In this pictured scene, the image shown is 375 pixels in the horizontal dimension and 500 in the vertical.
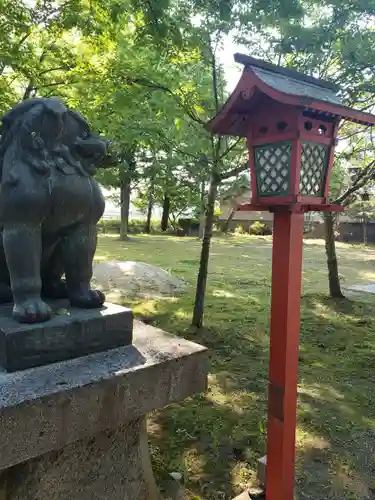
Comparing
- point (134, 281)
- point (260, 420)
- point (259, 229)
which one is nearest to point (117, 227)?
point (259, 229)

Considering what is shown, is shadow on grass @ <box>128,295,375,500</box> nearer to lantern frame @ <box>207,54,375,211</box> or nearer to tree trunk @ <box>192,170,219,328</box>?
tree trunk @ <box>192,170,219,328</box>

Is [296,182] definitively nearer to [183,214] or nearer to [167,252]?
[167,252]

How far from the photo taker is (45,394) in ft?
4.85

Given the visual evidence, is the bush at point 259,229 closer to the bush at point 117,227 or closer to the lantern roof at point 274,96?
the bush at point 117,227

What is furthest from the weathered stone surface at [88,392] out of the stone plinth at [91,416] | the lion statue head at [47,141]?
the lion statue head at [47,141]

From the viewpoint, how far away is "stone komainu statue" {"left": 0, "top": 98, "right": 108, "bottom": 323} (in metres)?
1.72

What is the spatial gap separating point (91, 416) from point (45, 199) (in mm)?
888

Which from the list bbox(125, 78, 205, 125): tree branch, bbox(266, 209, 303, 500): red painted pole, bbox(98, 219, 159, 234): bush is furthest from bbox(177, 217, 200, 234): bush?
bbox(266, 209, 303, 500): red painted pole

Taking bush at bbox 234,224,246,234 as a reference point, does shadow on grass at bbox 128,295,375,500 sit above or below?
below

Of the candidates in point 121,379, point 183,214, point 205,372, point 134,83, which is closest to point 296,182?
point 205,372

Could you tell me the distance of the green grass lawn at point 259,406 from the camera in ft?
8.21

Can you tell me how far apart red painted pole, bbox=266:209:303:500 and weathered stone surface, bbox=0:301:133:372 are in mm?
723

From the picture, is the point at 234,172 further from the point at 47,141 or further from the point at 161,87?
the point at 47,141

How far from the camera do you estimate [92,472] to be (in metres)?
1.88
